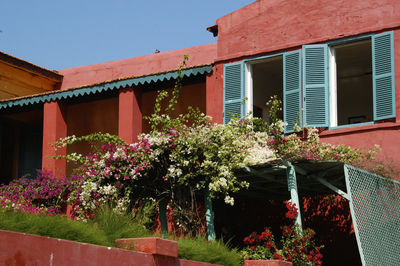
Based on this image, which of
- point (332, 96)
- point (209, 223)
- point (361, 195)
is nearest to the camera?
point (361, 195)

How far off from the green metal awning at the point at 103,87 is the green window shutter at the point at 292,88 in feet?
5.20

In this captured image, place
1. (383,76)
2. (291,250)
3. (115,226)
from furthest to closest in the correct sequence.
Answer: (383,76)
(291,250)
(115,226)

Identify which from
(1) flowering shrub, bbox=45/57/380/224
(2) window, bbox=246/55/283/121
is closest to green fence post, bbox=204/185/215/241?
(1) flowering shrub, bbox=45/57/380/224

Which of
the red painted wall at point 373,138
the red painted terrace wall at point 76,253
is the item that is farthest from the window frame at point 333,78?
the red painted terrace wall at point 76,253

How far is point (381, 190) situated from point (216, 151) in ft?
7.75

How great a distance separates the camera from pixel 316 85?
1139 centimetres

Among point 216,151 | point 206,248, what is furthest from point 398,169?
point 206,248

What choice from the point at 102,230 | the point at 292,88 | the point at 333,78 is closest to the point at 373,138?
the point at 333,78

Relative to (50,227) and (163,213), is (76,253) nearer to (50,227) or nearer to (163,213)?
(50,227)

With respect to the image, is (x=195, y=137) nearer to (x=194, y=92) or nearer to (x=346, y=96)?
(x=194, y=92)

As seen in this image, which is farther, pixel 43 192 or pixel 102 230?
pixel 43 192

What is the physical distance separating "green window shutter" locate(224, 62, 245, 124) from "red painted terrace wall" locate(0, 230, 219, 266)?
206 inches

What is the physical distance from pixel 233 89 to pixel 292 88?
3.90 ft

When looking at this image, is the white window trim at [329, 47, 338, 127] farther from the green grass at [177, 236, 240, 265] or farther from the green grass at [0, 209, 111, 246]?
the green grass at [0, 209, 111, 246]
